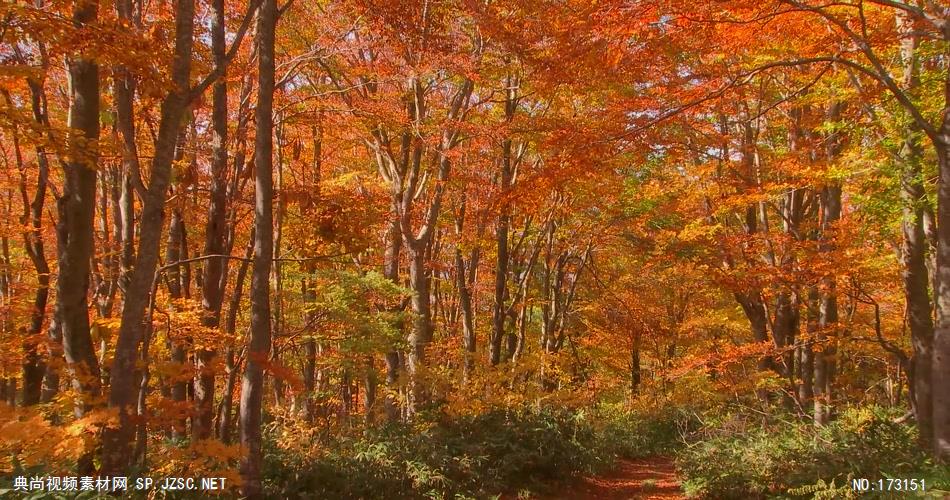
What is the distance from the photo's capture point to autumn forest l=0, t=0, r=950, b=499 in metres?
4.93

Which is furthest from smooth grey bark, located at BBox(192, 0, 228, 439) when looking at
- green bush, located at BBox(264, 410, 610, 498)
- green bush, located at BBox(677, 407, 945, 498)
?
green bush, located at BBox(677, 407, 945, 498)

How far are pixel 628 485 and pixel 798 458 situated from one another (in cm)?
376

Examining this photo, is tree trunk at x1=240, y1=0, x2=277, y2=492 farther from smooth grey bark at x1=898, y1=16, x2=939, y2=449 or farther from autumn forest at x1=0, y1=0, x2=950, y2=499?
smooth grey bark at x1=898, y1=16, x2=939, y2=449

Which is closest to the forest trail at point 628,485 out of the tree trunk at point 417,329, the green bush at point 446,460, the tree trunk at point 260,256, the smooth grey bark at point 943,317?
the green bush at point 446,460

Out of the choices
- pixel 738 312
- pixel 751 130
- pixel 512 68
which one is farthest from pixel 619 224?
pixel 512 68

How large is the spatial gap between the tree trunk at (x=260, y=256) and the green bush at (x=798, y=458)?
6045 millimetres

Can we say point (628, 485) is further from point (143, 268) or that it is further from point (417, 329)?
point (143, 268)

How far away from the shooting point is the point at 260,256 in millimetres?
5516

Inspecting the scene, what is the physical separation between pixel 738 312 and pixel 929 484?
47.1ft

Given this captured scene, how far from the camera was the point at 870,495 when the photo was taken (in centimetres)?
504

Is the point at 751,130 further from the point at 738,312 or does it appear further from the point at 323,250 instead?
the point at 323,250

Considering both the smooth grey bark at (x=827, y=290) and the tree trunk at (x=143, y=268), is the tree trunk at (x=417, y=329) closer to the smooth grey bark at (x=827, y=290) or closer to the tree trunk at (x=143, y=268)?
the tree trunk at (x=143, y=268)

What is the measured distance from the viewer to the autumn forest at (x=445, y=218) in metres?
4.93

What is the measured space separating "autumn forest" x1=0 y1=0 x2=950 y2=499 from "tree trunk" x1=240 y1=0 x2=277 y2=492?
0.03 m
